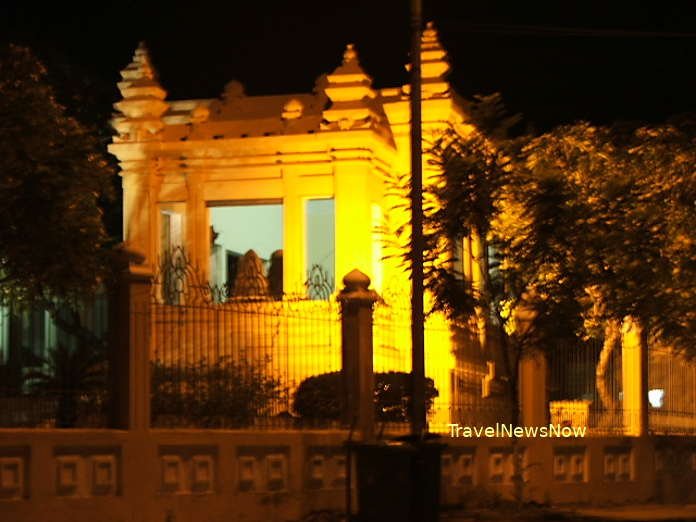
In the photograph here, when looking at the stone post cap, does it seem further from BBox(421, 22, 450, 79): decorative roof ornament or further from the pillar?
BBox(421, 22, 450, 79): decorative roof ornament

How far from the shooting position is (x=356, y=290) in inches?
640

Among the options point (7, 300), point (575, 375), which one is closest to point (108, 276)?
point (7, 300)

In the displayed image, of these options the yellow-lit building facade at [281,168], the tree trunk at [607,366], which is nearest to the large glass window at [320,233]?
the yellow-lit building facade at [281,168]

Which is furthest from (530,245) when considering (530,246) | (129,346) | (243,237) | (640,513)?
(243,237)

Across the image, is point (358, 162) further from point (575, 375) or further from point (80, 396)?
point (80, 396)

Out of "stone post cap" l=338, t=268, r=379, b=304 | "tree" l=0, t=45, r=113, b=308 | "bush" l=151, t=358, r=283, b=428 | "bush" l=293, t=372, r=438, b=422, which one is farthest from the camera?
"bush" l=293, t=372, r=438, b=422

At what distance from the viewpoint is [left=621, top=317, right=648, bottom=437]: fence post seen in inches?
788

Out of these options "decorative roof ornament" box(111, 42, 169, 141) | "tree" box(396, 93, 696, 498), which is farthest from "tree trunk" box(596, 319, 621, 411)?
"decorative roof ornament" box(111, 42, 169, 141)

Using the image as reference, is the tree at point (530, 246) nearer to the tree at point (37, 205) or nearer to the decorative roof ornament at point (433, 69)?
the tree at point (37, 205)

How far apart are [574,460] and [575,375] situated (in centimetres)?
263

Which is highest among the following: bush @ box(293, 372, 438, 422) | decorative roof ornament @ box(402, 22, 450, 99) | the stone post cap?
decorative roof ornament @ box(402, 22, 450, 99)

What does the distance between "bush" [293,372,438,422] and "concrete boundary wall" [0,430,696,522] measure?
1012 mm

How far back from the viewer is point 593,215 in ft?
58.5

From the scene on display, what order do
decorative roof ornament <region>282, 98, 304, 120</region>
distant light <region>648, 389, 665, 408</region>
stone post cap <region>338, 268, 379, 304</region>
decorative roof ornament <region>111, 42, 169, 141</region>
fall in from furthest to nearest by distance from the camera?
decorative roof ornament <region>111, 42, 169, 141</region> → decorative roof ornament <region>282, 98, 304, 120</region> → distant light <region>648, 389, 665, 408</region> → stone post cap <region>338, 268, 379, 304</region>
